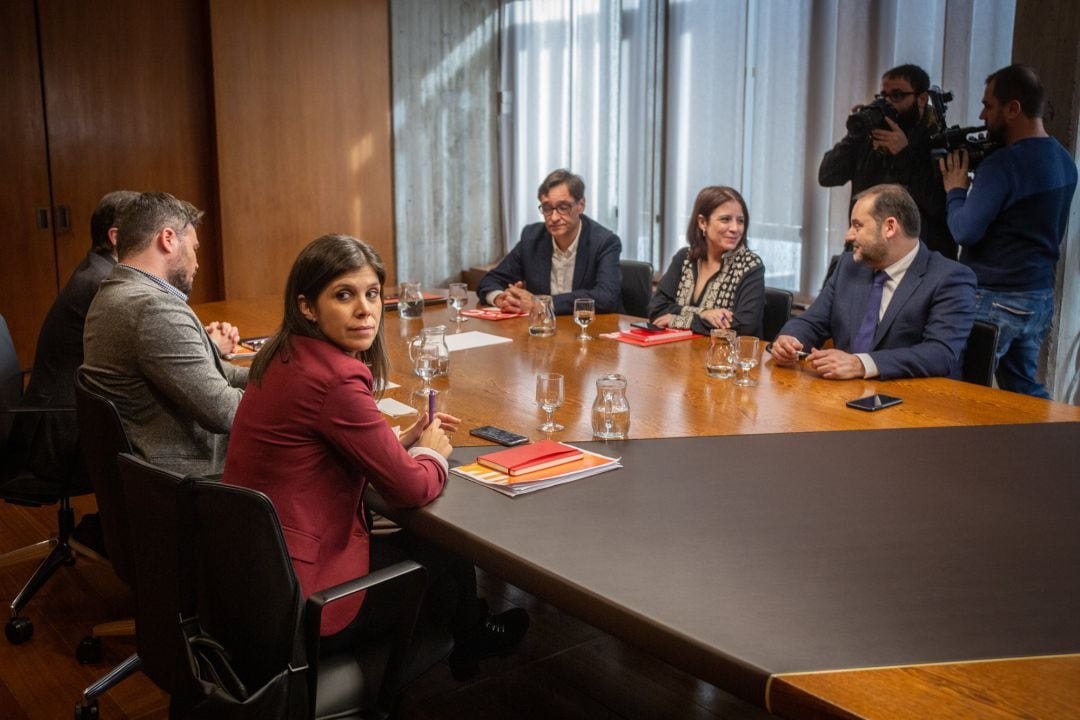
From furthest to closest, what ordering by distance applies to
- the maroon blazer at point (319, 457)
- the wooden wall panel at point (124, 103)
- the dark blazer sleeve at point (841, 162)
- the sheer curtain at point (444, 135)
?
the sheer curtain at point (444, 135), the wooden wall panel at point (124, 103), the dark blazer sleeve at point (841, 162), the maroon blazer at point (319, 457)

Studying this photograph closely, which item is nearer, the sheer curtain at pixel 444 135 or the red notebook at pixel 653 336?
the red notebook at pixel 653 336

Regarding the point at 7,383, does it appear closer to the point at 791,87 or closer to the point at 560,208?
the point at 560,208

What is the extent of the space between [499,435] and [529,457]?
26 cm

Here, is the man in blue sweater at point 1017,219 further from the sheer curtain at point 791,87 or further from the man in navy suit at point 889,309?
the man in navy suit at point 889,309

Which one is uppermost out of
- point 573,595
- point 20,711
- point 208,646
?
point 573,595

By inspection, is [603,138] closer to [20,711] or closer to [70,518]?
[70,518]

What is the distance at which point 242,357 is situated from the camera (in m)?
3.19

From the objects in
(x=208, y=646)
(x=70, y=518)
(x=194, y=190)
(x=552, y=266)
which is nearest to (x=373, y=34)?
(x=194, y=190)

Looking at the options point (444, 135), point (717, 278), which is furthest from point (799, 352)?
point (444, 135)

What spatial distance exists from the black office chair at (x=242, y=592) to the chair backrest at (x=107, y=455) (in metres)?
0.33

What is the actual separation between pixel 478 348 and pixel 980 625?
7.13 feet

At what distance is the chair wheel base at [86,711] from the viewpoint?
2.36m

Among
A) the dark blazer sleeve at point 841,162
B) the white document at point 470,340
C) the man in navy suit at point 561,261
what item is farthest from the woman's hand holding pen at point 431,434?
the dark blazer sleeve at point 841,162

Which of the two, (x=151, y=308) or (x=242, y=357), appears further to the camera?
(x=242, y=357)
